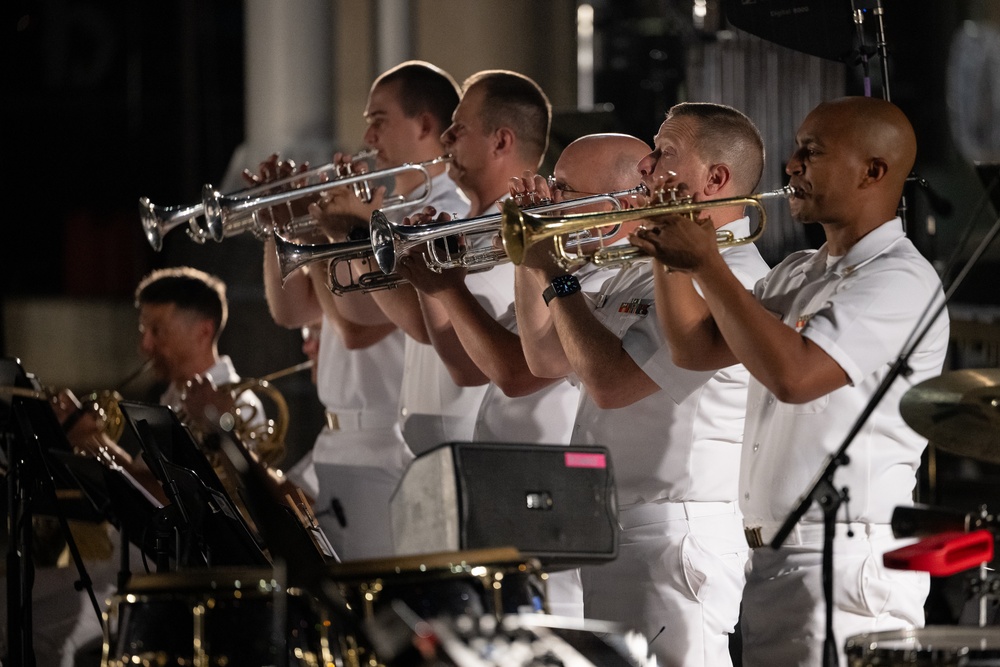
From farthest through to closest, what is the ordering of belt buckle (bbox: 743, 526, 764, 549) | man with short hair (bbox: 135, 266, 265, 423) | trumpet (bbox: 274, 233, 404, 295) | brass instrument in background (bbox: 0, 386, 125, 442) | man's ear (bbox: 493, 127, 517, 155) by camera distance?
man with short hair (bbox: 135, 266, 265, 423) < brass instrument in background (bbox: 0, 386, 125, 442) < man's ear (bbox: 493, 127, 517, 155) < trumpet (bbox: 274, 233, 404, 295) < belt buckle (bbox: 743, 526, 764, 549)

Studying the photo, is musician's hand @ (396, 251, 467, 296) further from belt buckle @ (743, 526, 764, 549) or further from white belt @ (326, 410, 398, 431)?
belt buckle @ (743, 526, 764, 549)

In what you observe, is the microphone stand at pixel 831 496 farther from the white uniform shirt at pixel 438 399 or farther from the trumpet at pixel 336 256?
the trumpet at pixel 336 256

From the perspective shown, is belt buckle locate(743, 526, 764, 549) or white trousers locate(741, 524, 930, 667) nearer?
white trousers locate(741, 524, 930, 667)

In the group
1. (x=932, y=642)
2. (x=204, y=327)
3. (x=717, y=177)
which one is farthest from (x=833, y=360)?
(x=204, y=327)

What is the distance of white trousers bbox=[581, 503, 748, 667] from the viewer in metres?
3.75

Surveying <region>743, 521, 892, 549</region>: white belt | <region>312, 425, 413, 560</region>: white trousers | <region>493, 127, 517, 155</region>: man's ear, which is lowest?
<region>312, 425, 413, 560</region>: white trousers

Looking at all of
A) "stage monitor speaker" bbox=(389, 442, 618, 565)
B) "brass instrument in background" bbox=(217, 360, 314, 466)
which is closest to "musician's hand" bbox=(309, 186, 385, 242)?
"brass instrument in background" bbox=(217, 360, 314, 466)

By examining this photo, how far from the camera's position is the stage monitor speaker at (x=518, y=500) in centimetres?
315

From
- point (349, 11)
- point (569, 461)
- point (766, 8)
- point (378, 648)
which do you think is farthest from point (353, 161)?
point (349, 11)

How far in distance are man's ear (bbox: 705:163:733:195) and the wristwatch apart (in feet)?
1.48

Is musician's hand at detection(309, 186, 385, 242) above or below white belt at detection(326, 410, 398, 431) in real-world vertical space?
above

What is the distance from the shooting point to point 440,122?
5582 mm

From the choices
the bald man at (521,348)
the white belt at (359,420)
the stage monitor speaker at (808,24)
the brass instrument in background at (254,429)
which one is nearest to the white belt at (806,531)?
the bald man at (521,348)

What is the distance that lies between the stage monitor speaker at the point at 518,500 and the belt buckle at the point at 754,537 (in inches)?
17.3
